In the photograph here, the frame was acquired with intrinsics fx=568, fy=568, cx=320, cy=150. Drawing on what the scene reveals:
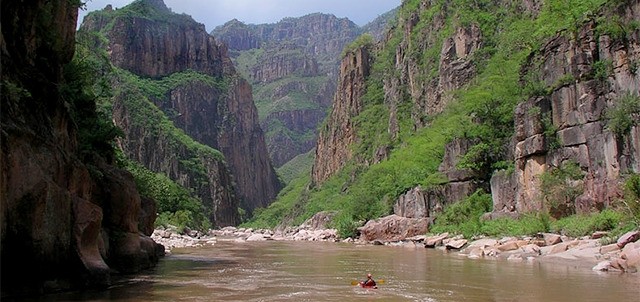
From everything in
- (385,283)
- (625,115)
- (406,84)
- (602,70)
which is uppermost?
(406,84)

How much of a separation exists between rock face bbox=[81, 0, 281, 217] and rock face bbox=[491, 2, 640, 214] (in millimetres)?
117475

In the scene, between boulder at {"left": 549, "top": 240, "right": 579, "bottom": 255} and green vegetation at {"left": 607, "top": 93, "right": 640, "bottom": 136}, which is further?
green vegetation at {"left": 607, "top": 93, "right": 640, "bottom": 136}

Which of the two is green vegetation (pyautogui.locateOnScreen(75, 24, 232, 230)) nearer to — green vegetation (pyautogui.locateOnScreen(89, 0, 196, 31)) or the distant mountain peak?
green vegetation (pyautogui.locateOnScreen(89, 0, 196, 31))

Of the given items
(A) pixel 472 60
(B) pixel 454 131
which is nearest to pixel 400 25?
(A) pixel 472 60

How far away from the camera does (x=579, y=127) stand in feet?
117

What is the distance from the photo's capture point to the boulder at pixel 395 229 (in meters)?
49.2

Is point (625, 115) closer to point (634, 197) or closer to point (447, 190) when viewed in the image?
point (634, 197)

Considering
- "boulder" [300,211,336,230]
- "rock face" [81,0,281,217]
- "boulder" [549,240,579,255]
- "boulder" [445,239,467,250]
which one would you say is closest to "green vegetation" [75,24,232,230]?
"rock face" [81,0,281,217]

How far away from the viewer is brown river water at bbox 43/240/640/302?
15539 millimetres

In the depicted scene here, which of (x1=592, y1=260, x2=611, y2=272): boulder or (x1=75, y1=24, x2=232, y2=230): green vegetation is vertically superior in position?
(x1=75, y1=24, x2=232, y2=230): green vegetation

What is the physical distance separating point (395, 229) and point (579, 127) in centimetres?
1926

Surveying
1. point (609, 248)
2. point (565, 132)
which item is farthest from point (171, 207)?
point (609, 248)

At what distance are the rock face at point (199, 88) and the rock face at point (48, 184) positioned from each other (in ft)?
423

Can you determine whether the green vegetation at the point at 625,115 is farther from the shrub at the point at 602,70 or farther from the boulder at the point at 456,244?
the boulder at the point at 456,244
